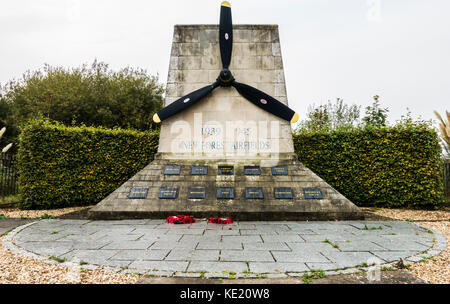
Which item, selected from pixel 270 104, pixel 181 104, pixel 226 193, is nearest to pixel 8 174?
pixel 181 104

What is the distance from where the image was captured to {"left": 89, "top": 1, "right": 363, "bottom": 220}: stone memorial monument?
6309 mm

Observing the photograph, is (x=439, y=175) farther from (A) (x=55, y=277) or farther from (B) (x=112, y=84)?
(B) (x=112, y=84)

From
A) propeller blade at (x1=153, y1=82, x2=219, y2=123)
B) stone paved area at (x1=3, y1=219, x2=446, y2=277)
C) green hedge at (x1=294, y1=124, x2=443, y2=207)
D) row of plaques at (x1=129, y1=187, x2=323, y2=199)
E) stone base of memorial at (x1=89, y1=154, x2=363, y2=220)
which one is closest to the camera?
stone paved area at (x1=3, y1=219, x2=446, y2=277)

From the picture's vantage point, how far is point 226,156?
786 centimetres

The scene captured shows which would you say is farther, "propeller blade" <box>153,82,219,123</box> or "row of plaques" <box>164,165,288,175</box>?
"propeller blade" <box>153,82,219,123</box>

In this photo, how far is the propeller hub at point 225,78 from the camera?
7812mm

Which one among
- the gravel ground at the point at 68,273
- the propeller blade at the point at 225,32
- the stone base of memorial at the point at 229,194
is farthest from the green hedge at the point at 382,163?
the gravel ground at the point at 68,273

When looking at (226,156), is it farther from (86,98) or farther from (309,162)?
(86,98)

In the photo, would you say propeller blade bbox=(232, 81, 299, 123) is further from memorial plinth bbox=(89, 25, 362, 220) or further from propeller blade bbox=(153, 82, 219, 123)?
propeller blade bbox=(153, 82, 219, 123)

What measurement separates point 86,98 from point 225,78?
1616cm

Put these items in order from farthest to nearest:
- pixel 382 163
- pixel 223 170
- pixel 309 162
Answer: pixel 309 162 → pixel 382 163 → pixel 223 170

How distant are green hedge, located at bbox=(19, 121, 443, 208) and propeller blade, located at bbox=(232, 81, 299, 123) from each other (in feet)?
7.23

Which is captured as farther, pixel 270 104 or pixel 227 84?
pixel 227 84

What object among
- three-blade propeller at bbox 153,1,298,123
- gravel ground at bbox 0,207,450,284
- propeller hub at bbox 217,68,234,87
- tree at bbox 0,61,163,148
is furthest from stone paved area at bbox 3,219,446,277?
tree at bbox 0,61,163,148
